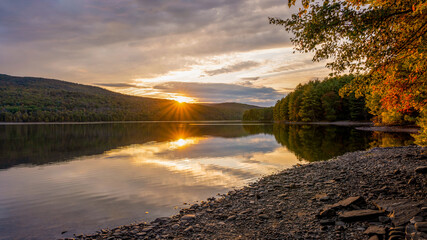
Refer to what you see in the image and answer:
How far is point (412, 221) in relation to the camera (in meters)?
5.84

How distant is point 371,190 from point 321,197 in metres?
1.82

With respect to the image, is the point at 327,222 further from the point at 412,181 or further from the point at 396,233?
the point at 412,181

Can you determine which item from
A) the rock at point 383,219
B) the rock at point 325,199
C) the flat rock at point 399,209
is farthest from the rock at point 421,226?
the rock at point 325,199

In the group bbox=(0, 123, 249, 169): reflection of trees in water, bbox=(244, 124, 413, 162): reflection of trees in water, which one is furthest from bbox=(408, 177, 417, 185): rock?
bbox=(0, 123, 249, 169): reflection of trees in water

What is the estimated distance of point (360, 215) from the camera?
691 cm

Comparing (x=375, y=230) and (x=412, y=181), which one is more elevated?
(x=412, y=181)

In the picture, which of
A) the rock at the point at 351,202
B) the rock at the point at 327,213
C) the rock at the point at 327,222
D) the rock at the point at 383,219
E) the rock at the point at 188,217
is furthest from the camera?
the rock at the point at 188,217

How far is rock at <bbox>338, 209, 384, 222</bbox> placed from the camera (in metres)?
6.85

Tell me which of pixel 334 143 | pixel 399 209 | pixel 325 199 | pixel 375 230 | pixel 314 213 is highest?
pixel 399 209

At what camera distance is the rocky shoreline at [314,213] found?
644 cm

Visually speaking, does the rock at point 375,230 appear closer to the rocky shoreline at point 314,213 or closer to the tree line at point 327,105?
the rocky shoreline at point 314,213

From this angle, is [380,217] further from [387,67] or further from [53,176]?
[53,176]

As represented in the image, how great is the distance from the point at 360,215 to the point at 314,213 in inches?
60.4

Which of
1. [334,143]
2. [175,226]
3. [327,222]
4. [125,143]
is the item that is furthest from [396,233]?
[125,143]
